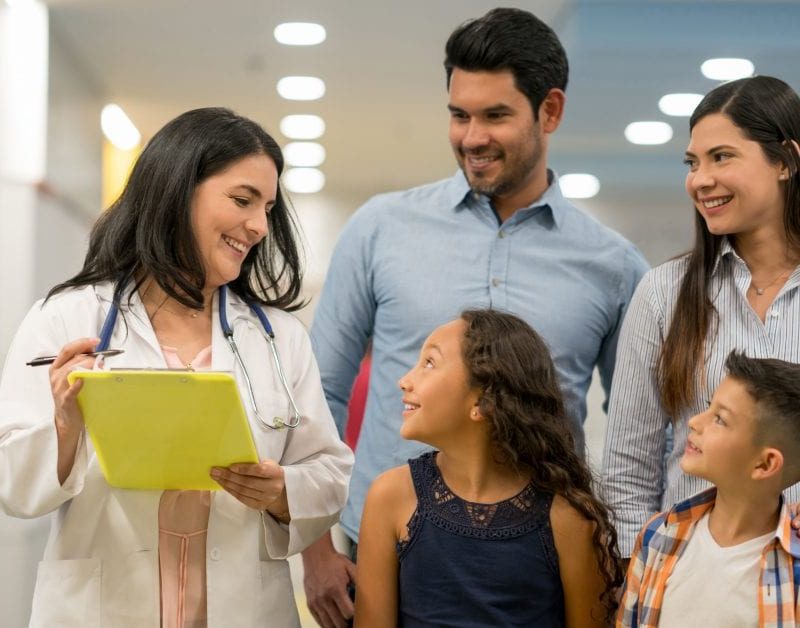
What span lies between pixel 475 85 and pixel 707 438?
0.90 m

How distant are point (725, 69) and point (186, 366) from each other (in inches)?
101

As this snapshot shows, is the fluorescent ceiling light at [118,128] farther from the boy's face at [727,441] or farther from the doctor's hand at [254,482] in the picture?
the boy's face at [727,441]

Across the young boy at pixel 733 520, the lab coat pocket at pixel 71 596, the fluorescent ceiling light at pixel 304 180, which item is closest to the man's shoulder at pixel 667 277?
the young boy at pixel 733 520

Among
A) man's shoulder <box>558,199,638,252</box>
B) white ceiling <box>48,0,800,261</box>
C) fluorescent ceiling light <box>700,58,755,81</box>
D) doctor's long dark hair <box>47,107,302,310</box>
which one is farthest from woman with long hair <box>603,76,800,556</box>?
fluorescent ceiling light <box>700,58,755,81</box>

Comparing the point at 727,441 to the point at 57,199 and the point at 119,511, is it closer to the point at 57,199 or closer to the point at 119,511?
the point at 119,511

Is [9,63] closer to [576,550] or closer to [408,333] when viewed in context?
[408,333]

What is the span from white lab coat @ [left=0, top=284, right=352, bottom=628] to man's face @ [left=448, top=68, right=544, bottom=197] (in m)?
0.67

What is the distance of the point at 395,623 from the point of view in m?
2.04

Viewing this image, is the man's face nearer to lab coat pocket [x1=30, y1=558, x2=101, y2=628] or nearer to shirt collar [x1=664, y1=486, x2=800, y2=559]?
shirt collar [x1=664, y1=486, x2=800, y2=559]

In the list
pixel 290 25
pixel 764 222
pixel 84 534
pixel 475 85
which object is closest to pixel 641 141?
pixel 290 25

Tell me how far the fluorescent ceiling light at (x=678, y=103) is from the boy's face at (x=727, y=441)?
216cm

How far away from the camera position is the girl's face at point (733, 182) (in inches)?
78.7

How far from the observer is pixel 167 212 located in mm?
1932

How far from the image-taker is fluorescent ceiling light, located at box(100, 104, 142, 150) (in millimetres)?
3938
